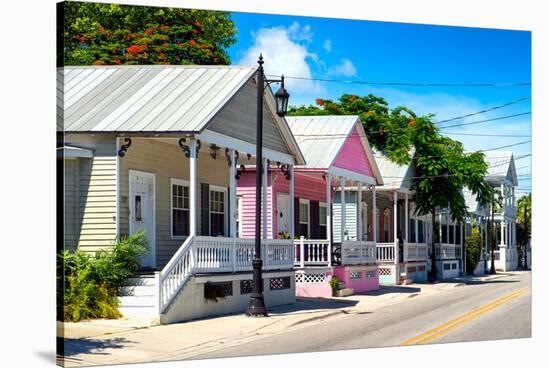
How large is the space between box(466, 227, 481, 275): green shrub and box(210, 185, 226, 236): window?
2585 cm

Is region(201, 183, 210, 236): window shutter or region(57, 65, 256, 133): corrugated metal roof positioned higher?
region(57, 65, 256, 133): corrugated metal roof

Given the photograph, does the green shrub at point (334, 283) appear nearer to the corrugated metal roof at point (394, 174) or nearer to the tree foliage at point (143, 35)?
the corrugated metal roof at point (394, 174)

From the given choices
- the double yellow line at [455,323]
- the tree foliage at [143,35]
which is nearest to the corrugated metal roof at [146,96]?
the double yellow line at [455,323]

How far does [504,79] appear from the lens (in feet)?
68.4

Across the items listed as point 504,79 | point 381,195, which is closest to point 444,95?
point 504,79

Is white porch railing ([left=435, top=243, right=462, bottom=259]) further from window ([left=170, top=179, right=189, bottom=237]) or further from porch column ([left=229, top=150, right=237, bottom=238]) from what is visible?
porch column ([left=229, top=150, right=237, bottom=238])

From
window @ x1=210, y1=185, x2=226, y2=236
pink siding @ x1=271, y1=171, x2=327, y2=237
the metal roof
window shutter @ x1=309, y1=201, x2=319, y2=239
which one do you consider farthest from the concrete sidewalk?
the metal roof

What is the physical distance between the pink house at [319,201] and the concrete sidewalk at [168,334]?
4.76m

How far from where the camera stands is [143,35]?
3650 centimetres

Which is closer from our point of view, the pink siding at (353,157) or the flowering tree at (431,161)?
the pink siding at (353,157)

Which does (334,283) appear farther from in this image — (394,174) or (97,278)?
(97,278)

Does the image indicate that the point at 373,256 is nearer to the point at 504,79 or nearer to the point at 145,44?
the point at 145,44

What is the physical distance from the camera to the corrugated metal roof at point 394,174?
3851 centimetres

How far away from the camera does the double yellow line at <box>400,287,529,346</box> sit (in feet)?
59.6
